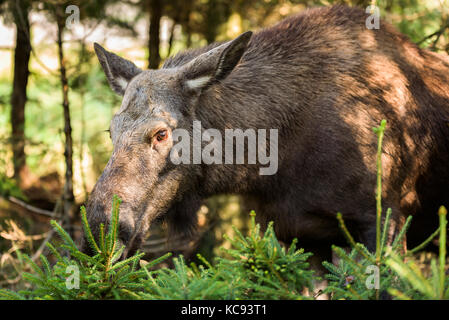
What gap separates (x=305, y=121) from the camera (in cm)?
460

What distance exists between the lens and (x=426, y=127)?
15.6 ft

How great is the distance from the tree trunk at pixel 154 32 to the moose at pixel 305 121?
9.18 feet

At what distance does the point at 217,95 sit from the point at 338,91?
106cm

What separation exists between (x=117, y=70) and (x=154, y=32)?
3.09 meters

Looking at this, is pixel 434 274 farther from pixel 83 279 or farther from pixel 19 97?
pixel 19 97

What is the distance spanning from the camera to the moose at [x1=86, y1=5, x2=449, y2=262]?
4.29 metres

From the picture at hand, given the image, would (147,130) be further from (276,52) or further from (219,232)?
(219,232)

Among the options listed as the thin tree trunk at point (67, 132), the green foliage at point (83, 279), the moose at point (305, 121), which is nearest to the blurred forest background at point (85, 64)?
the thin tree trunk at point (67, 132)

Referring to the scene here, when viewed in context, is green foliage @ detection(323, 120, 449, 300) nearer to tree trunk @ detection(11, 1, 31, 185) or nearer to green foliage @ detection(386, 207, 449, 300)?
green foliage @ detection(386, 207, 449, 300)

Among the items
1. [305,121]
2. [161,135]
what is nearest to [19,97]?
[161,135]

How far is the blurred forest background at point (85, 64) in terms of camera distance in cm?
667
